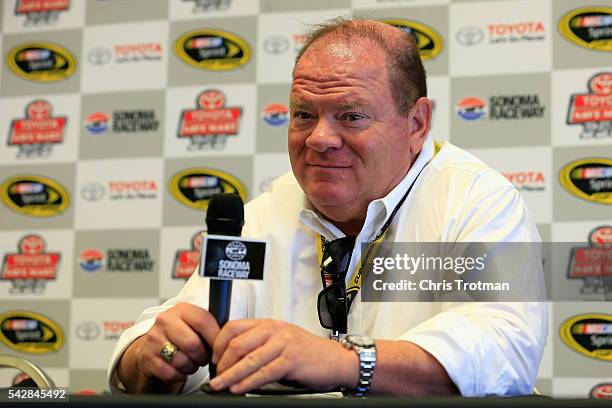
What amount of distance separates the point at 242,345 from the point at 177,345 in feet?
0.55

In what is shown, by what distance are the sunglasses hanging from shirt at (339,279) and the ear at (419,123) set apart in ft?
0.46

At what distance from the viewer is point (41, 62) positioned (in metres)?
3.99

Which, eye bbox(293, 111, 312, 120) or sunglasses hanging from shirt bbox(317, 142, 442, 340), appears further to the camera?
eye bbox(293, 111, 312, 120)

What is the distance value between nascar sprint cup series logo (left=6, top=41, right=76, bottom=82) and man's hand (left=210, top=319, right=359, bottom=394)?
10.2 feet

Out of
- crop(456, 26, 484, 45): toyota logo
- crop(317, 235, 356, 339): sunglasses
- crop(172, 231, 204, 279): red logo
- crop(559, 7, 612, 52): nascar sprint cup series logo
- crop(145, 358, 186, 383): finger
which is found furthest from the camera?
crop(172, 231, 204, 279): red logo

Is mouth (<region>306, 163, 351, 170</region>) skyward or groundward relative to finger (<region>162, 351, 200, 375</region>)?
skyward

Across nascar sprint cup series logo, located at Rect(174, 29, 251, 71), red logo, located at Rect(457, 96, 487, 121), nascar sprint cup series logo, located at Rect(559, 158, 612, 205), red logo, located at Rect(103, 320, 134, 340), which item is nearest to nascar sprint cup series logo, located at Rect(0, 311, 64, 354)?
red logo, located at Rect(103, 320, 134, 340)

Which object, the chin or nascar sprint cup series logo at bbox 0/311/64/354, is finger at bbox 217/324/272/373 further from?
nascar sprint cup series logo at bbox 0/311/64/354

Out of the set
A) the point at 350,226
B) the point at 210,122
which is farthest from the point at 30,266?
the point at 350,226

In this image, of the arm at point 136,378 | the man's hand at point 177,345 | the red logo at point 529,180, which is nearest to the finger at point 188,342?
the man's hand at point 177,345

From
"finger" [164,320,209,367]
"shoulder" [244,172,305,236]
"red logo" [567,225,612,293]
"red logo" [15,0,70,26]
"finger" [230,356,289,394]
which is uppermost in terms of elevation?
"red logo" [15,0,70,26]

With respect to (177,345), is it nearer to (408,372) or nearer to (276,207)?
(408,372)

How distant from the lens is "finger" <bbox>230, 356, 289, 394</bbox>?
1081mm

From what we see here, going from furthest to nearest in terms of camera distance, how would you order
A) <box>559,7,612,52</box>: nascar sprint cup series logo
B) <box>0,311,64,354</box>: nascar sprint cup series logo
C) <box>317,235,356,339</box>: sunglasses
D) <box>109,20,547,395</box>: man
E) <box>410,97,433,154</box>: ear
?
1. <box>0,311,64,354</box>: nascar sprint cup series logo
2. <box>559,7,612,52</box>: nascar sprint cup series logo
3. <box>410,97,433,154</box>: ear
4. <box>317,235,356,339</box>: sunglasses
5. <box>109,20,547,395</box>: man
